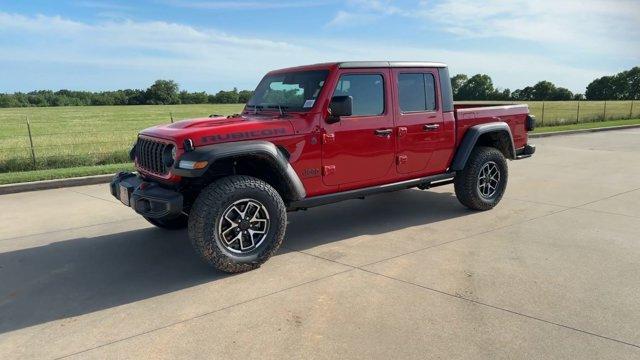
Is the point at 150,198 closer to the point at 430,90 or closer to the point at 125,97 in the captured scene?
the point at 430,90

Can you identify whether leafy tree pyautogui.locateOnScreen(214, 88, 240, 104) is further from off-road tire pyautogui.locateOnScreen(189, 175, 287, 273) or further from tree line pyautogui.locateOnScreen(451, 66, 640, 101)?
off-road tire pyautogui.locateOnScreen(189, 175, 287, 273)

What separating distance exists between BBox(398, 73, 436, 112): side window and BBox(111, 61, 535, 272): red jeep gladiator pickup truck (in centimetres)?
1

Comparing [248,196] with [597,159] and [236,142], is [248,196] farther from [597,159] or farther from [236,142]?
[597,159]

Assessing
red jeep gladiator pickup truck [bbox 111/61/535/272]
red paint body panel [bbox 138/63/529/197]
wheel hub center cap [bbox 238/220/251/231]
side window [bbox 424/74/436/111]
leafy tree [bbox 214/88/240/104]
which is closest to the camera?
red jeep gladiator pickup truck [bbox 111/61/535/272]

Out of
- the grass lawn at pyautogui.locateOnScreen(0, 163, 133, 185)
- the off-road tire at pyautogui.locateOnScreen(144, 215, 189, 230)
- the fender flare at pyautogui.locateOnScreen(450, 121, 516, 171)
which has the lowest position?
the off-road tire at pyautogui.locateOnScreen(144, 215, 189, 230)

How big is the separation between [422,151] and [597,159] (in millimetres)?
7447

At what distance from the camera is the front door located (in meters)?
5.02

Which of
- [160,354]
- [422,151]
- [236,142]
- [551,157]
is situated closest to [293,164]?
[236,142]

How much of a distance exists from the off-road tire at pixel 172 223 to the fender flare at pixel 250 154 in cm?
168

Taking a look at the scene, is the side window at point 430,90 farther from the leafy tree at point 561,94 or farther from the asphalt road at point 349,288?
the leafy tree at point 561,94

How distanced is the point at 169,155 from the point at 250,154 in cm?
Result: 71

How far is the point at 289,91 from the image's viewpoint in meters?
5.36

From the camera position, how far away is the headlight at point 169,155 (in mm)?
4307

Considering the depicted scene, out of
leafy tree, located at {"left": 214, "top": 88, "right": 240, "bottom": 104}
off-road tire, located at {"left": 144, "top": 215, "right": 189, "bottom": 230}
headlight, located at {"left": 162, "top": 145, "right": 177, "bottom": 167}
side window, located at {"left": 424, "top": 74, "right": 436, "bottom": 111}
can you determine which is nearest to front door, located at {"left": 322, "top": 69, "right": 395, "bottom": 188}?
side window, located at {"left": 424, "top": 74, "right": 436, "bottom": 111}
